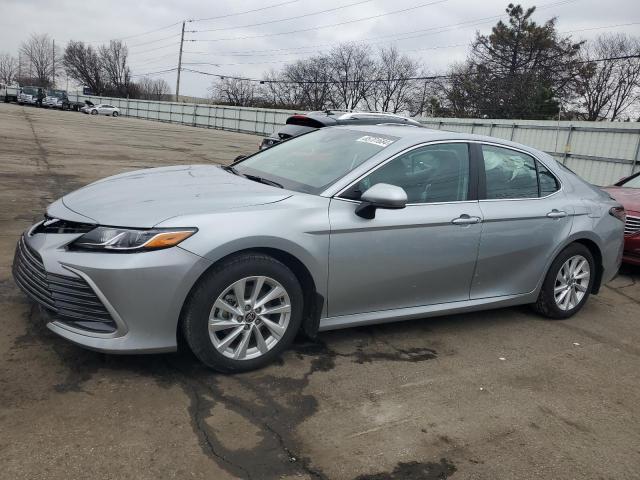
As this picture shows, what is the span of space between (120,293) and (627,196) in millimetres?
6654

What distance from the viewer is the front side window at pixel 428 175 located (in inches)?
154

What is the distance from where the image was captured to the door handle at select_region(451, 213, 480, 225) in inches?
160

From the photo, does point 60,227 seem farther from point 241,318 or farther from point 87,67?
point 87,67

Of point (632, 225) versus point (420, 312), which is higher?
point (632, 225)

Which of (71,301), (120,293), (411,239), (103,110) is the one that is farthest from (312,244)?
(103,110)

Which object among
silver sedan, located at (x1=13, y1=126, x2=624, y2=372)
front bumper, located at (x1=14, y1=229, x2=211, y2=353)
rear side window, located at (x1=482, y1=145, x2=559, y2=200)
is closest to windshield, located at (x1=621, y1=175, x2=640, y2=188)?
silver sedan, located at (x1=13, y1=126, x2=624, y2=372)

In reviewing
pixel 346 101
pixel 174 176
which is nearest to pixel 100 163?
pixel 174 176

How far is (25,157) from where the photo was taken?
13336mm

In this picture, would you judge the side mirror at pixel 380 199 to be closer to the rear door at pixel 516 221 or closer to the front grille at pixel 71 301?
the rear door at pixel 516 221

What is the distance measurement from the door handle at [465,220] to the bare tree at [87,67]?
98703 mm

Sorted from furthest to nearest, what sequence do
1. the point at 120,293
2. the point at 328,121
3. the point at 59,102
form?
the point at 59,102, the point at 328,121, the point at 120,293

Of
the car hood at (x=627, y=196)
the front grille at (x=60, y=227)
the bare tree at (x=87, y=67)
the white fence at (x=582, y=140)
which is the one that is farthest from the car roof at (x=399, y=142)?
the bare tree at (x=87, y=67)

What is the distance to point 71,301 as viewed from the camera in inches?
120

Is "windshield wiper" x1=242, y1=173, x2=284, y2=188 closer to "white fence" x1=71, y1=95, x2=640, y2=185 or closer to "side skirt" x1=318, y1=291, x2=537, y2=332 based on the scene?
"side skirt" x1=318, y1=291, x2=537, y2=332
